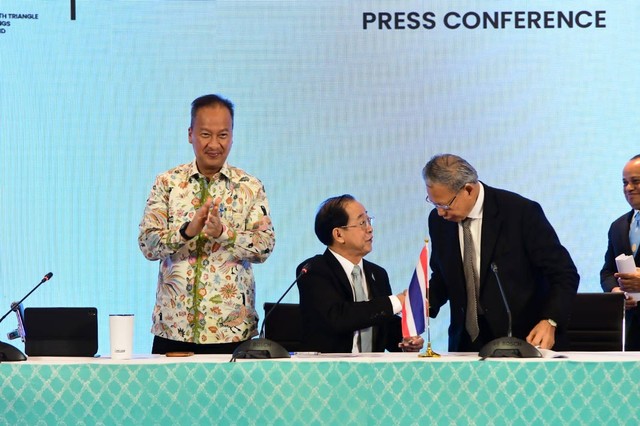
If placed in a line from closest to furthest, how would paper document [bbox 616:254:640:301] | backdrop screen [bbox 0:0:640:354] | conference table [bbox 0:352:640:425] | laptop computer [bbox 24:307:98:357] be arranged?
conference table [bbox 0:352:640:425] → laptop computer [bbox 24:307:98:357] → paper document [bbox 616:254:640:301] → backdrop screen [bbox 0:0:640:354]

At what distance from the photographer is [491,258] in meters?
3.64

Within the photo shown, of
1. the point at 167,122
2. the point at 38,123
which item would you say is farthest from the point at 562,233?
the point at 38,123

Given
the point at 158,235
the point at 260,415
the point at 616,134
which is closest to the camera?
the point at 260,415

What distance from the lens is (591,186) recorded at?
5250mm

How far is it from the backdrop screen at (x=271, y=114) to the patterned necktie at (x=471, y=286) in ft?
5.28

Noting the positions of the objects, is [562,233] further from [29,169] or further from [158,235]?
[29,169]

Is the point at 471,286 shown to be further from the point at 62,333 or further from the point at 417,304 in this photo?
the point at 62,333

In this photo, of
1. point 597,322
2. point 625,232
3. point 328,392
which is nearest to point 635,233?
point 625,232

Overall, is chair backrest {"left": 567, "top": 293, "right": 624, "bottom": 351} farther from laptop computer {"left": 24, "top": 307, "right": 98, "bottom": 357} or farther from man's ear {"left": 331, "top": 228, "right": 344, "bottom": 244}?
laptop computer {"left": 24, "top": 307, "right": 98, "bottom": 357}

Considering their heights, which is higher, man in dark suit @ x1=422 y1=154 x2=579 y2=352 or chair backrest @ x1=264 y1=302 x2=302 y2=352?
man in dark suit @ x1=422 y1=154 x2=579 y2=352

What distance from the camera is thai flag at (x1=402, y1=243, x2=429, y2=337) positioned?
135 inches


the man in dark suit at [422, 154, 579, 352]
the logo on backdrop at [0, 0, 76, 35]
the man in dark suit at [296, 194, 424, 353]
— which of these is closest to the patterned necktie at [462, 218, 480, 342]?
the man in dark suit at [422, 154, 579, 352]

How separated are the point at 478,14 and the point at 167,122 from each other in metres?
1.72

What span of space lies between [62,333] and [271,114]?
7.39 ft
